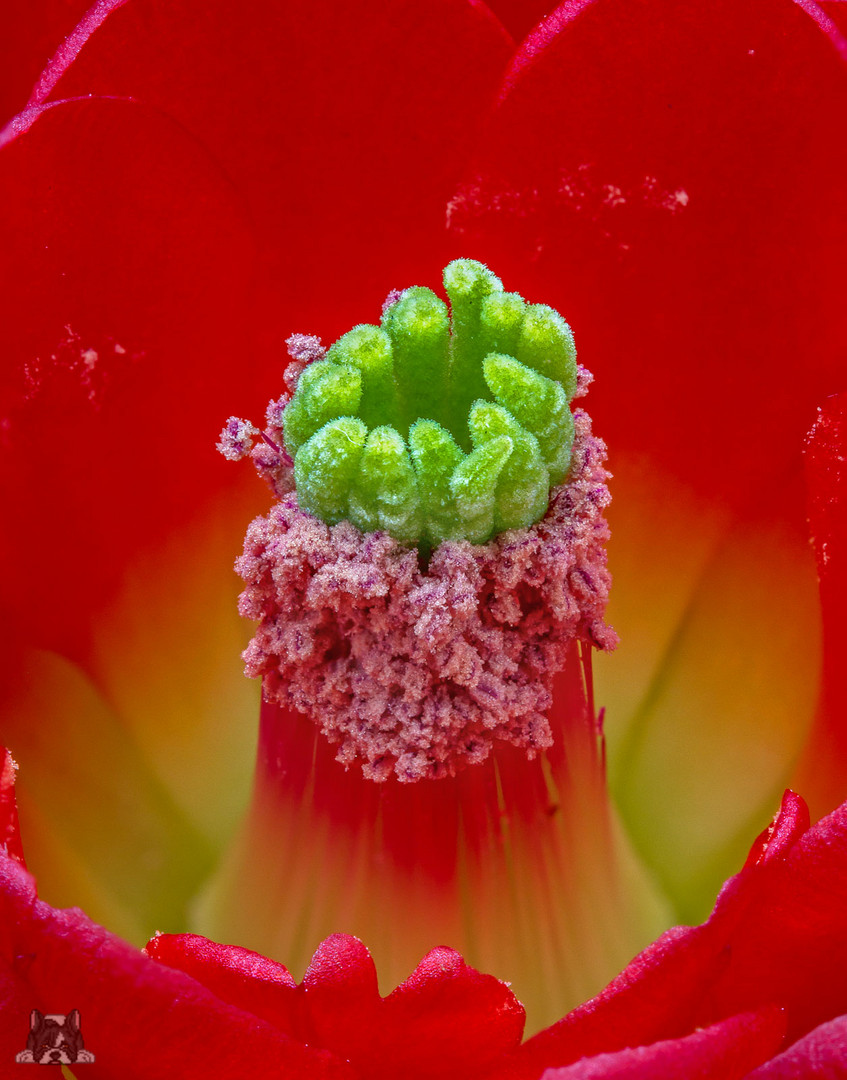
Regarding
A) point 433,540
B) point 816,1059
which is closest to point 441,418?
point 433,540

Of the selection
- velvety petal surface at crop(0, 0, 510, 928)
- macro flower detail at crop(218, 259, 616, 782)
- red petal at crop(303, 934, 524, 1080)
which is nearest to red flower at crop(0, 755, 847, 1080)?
red petal at crop(303, 934, 524, 1080)

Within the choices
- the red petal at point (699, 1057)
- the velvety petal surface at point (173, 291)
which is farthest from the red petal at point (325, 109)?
the red petal at point (699, 1057)

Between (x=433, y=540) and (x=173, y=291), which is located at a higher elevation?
(x=173, y=291)

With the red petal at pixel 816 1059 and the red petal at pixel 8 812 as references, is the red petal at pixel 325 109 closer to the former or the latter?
the red petal at pixel 8 812

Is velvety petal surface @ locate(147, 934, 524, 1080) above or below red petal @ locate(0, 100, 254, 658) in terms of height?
below

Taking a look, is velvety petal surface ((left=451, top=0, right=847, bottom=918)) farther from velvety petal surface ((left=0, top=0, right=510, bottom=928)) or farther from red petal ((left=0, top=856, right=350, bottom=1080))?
red petal ((left=0, top=856, right=350, bottom=1080))

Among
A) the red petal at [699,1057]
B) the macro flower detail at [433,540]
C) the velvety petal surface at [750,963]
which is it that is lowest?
the red petal at [699,1057]

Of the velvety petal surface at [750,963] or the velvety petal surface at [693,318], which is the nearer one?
the velvety petal surface at [750,963]

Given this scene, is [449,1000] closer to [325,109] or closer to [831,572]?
[831,572]
